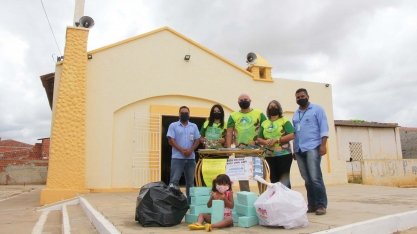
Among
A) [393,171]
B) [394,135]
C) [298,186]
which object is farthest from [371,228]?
[394,135]

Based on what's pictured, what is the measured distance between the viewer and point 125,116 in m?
8.94

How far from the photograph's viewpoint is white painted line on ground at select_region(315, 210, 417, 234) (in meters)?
3.00

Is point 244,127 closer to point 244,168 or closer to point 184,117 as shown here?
point 244,168

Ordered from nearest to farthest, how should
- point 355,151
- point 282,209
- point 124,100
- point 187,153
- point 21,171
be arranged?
point 282,209
point 187,153
point 124,100
point 355,151
point 21,171

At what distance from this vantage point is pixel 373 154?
1848 centimetres

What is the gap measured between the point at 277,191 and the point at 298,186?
8098 mm

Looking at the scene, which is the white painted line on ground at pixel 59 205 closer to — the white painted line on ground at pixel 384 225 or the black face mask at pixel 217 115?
the black face mask at pixel 217 115

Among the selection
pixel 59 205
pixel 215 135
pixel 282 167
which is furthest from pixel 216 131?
pixel 59 205

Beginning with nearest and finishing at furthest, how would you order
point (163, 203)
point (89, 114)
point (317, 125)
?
point (163, 203)
point (317, 125)
point (89, 114)

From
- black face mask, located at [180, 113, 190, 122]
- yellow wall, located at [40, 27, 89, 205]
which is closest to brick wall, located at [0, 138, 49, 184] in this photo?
yellow wall, located at [40, 27, 89, 205]

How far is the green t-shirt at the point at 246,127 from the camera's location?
416 cm

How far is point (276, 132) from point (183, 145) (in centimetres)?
147

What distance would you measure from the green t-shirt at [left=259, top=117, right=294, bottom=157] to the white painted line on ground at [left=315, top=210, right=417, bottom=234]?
123 cm

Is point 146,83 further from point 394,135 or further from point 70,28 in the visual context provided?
point 394,135
